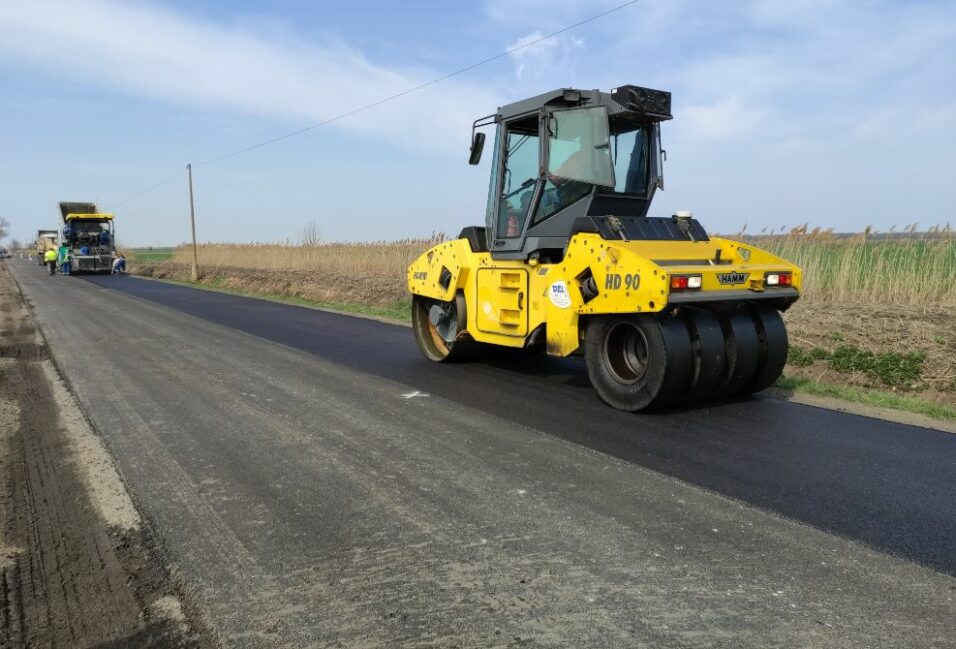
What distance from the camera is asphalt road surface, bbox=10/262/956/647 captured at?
2.74m

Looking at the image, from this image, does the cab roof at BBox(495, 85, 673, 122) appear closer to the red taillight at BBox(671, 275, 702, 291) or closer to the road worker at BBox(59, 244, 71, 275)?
the red taillight at BBox(671, 275, 702, 291)

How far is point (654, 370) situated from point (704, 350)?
508mm

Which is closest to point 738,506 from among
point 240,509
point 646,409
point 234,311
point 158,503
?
point 646,409

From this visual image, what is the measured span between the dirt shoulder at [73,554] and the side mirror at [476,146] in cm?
469

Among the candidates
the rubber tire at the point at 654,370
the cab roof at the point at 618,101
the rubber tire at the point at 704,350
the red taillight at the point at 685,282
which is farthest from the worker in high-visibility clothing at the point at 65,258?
the red taillight at the point at 685,282

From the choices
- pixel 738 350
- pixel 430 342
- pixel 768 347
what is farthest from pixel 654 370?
pixel 430 342

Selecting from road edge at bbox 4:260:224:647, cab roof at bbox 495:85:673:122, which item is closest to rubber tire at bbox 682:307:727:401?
cab roof at bbox 495:85:673:122

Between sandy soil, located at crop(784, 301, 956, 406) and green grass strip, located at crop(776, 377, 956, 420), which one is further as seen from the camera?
sandy soil, located at crop(784, 301, 956, 406)

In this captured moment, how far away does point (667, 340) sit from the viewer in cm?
575

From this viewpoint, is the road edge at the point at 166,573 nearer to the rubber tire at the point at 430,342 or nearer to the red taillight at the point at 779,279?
the rubber tire at the point at 430,342

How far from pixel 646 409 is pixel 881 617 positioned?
3228 mm

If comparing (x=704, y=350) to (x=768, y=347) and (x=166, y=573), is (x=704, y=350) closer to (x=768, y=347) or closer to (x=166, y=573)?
(x=768, y=347)

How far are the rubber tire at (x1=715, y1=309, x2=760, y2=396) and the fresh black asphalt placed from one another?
0.76 feet

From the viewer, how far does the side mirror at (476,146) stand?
7743 mm
